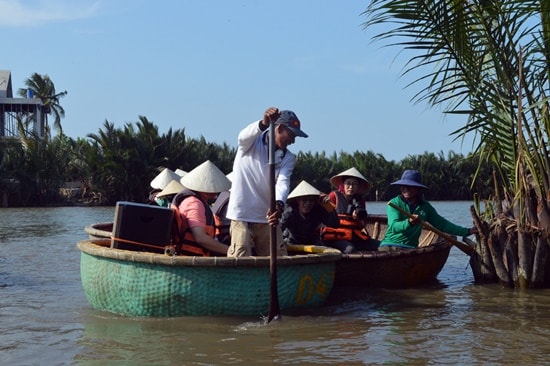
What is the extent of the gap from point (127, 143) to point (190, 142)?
2720 mm

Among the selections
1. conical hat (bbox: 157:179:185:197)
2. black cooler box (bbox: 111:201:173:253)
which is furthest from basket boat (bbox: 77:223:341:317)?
conical hat (bbox: 157:179:185:197)

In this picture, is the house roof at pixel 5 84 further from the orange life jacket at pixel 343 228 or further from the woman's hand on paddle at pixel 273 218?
the woman's hand on paddle at pixel 273 218

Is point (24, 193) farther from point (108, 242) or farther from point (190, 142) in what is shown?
point (108, 242)

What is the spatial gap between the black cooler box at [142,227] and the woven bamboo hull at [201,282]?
0.25 m

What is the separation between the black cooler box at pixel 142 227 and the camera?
6.60 metres

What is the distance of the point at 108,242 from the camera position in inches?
304

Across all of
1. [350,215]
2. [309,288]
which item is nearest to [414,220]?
[350,215]

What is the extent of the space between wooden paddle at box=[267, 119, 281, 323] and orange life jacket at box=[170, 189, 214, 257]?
2.79 feet

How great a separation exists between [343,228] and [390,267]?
0.83m

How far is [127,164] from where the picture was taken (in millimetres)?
35719

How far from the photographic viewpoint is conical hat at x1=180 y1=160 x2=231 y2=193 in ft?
22.2

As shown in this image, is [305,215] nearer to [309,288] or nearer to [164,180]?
[309,288]

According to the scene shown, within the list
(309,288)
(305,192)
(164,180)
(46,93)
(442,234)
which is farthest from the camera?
(46,93)

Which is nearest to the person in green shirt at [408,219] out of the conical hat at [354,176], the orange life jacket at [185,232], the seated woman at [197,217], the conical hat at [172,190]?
the conical hat at [354,176]
